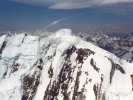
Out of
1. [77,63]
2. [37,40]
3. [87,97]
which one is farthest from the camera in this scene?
[37,40]

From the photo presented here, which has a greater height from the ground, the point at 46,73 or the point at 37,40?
the point at 37,40

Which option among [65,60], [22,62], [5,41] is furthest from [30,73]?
[5,41]

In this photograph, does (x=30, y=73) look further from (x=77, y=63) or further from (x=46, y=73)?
(x=77, y=63)

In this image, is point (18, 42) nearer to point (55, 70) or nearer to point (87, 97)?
point (55, 70)

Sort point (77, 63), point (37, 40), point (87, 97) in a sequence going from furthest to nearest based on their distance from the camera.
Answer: point (37, 40) < point (77, 63) < point (87, 97)

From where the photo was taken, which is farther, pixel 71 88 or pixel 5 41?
pixel 5 41

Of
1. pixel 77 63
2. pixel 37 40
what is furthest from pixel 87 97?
pixel 37 40
